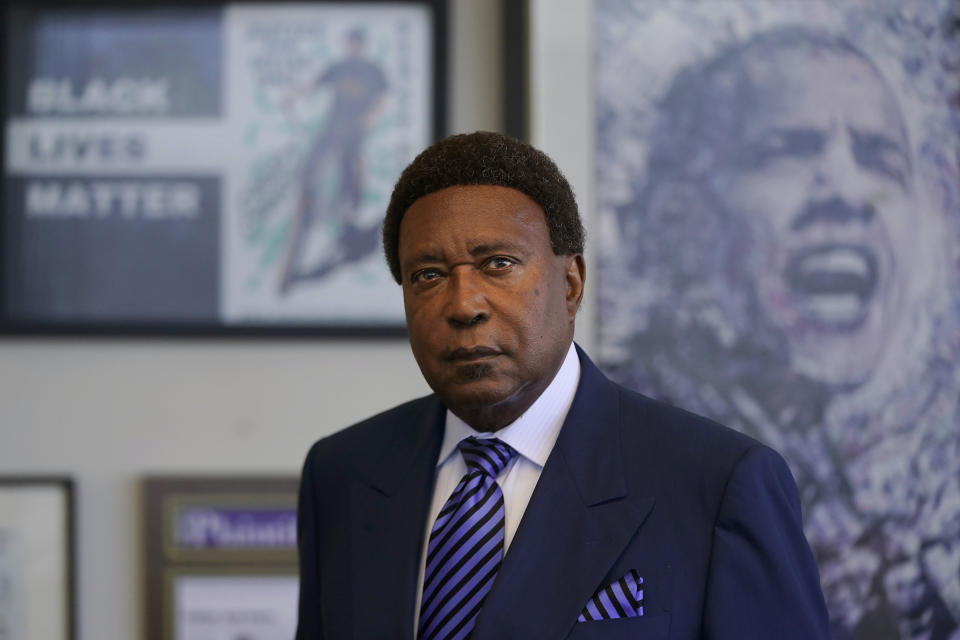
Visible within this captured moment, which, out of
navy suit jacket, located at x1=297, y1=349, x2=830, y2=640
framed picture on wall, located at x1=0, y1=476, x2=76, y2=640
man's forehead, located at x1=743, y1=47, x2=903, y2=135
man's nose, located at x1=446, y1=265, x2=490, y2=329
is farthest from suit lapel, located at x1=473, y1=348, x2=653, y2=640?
framed picture on wall, located at x1=0, y1=476, x2=76, y2=640

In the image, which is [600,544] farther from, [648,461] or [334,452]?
[334,452]

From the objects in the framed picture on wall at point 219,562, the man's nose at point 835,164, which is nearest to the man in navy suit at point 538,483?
the framed picture on wall at point 219,562

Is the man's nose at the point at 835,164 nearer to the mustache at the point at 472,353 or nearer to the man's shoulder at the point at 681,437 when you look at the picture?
the man's shoulder at the point at 681,437

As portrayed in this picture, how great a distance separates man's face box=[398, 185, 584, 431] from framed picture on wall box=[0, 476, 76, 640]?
0.85 metres

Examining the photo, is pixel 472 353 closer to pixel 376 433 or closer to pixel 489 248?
pixel 489 248

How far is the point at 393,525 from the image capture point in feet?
2.79

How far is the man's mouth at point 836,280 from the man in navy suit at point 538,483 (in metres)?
0.64

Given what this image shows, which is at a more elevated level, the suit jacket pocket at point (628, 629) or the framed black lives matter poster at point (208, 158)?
the framed black lives matter poster at point (208, 158)

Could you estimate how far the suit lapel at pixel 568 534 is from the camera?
732 mm

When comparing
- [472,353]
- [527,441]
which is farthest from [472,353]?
[527,441]

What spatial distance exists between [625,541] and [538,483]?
0.26ft

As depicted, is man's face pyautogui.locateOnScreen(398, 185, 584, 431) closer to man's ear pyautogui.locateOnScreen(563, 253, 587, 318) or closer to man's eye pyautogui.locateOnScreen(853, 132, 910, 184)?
man's ear pyautogui.locateOnScreen(563, 253, 587, 318)

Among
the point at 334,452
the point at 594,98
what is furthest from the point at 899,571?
the point at 334,452

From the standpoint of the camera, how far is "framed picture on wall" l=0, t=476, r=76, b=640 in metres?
1.42
